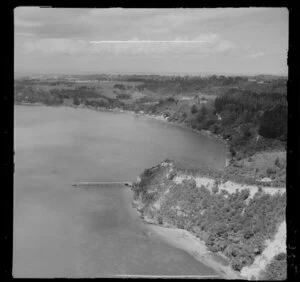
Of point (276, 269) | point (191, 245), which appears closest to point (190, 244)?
point (191, 245)

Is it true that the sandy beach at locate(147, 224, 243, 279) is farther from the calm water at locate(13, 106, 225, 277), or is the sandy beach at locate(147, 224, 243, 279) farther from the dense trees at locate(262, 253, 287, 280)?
the dense trees at locate(262, 253, 287, 280)

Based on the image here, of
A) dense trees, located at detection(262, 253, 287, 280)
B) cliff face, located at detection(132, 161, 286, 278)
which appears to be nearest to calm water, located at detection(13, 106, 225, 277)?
cliff face, located at detection(132, 161, 286, 278)

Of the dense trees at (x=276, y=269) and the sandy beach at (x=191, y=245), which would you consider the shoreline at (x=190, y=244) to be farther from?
the dense trees at (x=276, y=269)

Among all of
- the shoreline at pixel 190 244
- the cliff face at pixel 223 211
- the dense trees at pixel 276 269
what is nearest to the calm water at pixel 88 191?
the shoreline at pixel 190 244

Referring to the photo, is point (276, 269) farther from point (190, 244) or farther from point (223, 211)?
point (223, 211)

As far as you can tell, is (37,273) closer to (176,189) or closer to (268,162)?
(176,189)
